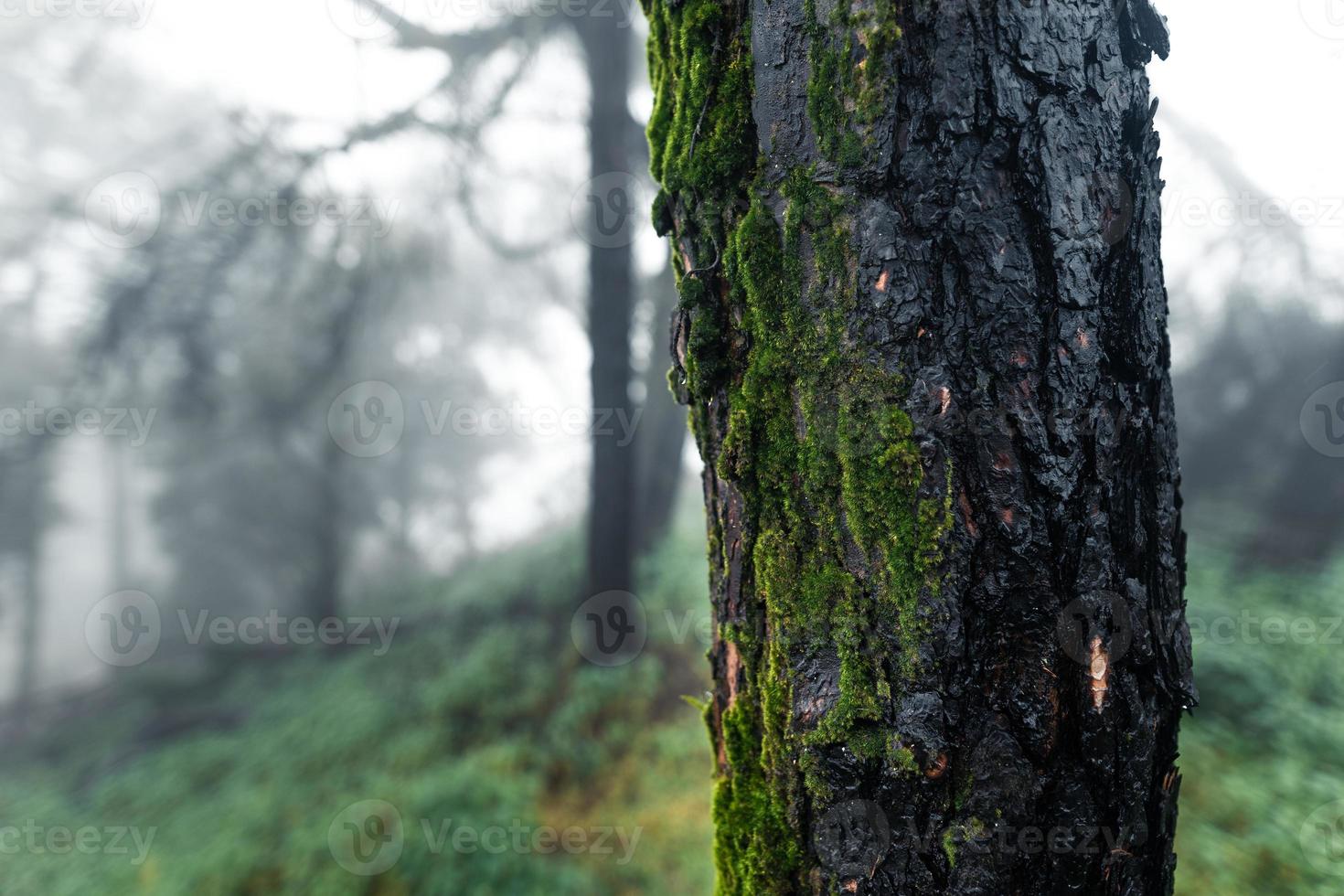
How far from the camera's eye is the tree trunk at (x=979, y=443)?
0.74 metres

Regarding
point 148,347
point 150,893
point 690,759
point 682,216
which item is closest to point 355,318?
point 148,347

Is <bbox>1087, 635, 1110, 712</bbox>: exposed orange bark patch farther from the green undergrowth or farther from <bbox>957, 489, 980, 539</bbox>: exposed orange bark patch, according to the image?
the green undergrowth

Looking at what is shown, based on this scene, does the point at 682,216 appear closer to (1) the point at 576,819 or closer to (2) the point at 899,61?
(2) the point at 899,61

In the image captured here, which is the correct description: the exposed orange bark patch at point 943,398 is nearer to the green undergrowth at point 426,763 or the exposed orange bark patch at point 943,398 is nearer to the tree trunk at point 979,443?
the tree trunk at point 979,443

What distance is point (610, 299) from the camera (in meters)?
5.95

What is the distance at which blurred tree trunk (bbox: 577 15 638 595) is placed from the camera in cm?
588

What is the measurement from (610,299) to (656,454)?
2521mm

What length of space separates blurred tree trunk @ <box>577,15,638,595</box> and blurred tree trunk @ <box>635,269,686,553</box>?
149cm

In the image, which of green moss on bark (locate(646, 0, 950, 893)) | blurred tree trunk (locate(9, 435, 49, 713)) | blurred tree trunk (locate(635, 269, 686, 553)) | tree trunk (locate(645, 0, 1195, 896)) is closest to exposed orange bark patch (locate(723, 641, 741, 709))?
green moss on bark (locate(646, 0, 950, 893))

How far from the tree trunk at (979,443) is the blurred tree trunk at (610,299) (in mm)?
5194

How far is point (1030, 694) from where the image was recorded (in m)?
0.75

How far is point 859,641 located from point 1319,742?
16.0 feet

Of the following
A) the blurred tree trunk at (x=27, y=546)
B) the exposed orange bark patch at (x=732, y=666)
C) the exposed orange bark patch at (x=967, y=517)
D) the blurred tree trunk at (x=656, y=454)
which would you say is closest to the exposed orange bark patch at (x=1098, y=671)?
the exposed orange bark patch at (x=967, y=517)

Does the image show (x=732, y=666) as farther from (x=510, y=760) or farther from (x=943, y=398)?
(x=510, y=760)
